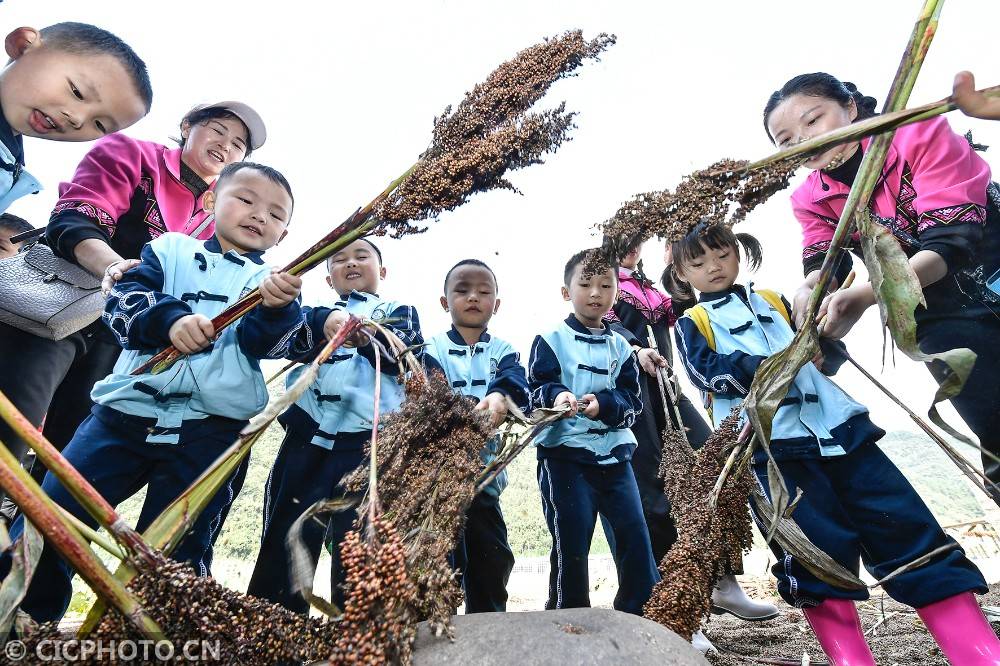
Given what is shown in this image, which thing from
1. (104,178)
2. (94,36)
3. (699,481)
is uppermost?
(94,36)

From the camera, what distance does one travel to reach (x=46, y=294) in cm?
241

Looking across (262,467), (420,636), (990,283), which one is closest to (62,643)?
(420,636)

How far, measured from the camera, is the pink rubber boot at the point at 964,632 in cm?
194

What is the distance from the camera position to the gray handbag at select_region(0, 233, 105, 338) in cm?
233

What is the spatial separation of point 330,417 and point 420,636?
78.9 inches

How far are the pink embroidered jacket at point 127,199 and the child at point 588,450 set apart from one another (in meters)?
2.20

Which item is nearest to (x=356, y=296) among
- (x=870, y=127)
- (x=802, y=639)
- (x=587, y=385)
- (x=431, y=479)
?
(x=587, y=385)

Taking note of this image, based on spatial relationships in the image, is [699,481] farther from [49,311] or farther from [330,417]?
[49,311]

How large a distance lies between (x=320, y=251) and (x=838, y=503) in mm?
2343

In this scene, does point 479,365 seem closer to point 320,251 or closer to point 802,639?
point 320,251

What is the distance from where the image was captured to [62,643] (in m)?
1.00

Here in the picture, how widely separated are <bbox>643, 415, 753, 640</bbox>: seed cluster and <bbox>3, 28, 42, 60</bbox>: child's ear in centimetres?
285

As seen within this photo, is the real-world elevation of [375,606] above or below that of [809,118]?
below

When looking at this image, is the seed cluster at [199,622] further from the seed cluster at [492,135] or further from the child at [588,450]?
the child at [588,450]
